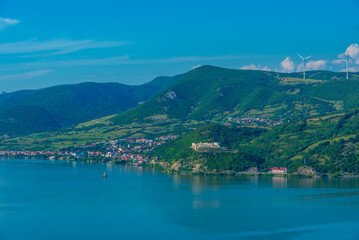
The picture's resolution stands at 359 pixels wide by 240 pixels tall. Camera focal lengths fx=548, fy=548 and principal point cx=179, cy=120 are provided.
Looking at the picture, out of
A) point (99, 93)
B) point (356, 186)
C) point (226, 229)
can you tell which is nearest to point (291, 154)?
point (356, 186)

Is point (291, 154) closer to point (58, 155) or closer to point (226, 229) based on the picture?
point (226, 229)

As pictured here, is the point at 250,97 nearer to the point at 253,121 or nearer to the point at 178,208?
the point at 253,121

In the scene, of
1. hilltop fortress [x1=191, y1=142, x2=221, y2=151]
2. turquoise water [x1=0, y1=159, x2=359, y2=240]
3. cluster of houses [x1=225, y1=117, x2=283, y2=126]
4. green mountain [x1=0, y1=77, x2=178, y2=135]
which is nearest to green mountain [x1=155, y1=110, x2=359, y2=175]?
hilltop fortress [x1=191, y1=142, x2=221, y2=151]

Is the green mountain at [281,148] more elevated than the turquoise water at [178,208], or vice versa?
the green mountain at [281,148]

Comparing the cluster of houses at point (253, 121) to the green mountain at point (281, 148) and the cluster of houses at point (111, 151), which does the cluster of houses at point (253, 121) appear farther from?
the green mountain at point (281, 148)

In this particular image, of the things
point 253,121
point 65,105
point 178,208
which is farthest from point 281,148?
point 65,105

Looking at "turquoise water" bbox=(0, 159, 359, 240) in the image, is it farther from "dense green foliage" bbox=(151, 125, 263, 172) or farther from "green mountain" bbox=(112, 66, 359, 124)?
"green mountain" bbox=(112, 66, 359, 124)

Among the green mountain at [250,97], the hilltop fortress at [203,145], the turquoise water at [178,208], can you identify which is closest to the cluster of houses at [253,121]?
the green mountain at [250,97]
